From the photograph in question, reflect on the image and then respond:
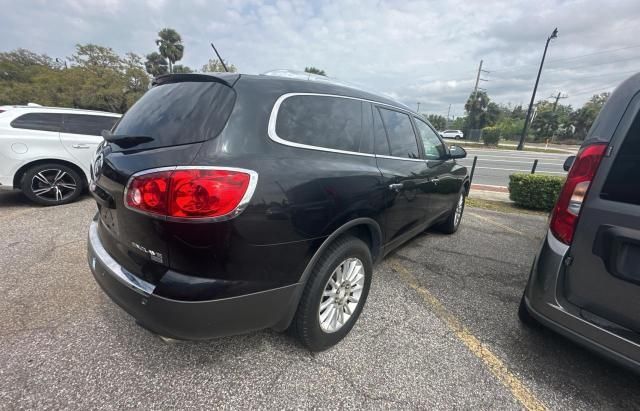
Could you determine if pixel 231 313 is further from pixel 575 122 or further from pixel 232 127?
pixel 575 122

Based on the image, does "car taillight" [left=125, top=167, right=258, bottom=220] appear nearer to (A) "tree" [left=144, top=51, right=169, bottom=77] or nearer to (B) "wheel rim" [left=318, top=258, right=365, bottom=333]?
(B) "wheel rim" [left=318, top=258, right=365, bottom=333]

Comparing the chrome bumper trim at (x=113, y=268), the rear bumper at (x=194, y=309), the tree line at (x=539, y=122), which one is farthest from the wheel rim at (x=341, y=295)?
the tree line at (x=539, y=122)

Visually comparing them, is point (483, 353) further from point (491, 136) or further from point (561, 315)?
point (491, 136)

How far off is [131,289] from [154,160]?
26.7 inches

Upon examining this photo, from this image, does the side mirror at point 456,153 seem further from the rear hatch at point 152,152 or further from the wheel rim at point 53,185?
the wheel rim at point 53,185

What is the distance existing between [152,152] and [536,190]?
7669 millimetres

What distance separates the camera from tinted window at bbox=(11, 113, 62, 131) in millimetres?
4593

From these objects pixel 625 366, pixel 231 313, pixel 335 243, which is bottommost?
pixel 625 366

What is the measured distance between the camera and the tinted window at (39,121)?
4.59 m

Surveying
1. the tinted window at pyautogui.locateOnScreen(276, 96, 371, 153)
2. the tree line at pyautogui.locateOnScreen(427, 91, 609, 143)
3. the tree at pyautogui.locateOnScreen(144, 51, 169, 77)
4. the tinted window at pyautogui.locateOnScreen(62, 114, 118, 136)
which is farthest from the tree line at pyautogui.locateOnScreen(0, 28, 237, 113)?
the tree line at pyautogui.locateOnScreen(427, 91, 609, 143)

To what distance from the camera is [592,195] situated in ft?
5.30

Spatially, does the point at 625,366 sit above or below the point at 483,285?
above

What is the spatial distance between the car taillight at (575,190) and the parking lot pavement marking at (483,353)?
3.14ft

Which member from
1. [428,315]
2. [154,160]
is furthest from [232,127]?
[428,315]
